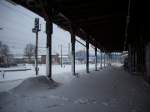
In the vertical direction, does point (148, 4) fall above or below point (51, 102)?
above

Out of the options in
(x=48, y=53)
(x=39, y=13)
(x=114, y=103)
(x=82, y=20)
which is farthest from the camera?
(x=82, y=20)

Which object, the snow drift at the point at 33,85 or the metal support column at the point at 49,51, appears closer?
the snow drift at the point at 33,85

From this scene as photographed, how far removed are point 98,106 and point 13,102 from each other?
120 inches

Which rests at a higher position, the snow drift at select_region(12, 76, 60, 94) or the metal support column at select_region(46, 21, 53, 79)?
the metal support column at select_region(46, 21, 53, 79)

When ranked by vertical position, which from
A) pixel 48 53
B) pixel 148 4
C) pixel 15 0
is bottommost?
pixel 48 53

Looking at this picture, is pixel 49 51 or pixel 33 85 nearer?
pixel 33 85

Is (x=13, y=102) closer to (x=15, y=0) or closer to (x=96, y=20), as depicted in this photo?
(x=15, y=0)

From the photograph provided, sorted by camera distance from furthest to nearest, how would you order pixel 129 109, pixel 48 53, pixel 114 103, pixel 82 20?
pixel 82 20 < pixel 48 53 < pixel 114 103 < pixel 129 109

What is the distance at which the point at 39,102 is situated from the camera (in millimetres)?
6906

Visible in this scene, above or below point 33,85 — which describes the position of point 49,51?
above

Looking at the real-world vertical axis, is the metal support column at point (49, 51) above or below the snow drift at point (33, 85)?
above

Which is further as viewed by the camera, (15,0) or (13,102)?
(15,0)

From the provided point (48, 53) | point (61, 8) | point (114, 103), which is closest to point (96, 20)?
point (61, 8)

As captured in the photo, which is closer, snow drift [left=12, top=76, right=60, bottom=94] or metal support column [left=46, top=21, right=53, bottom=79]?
snow drift [left=12, top=76, right=60, bottom=94]
